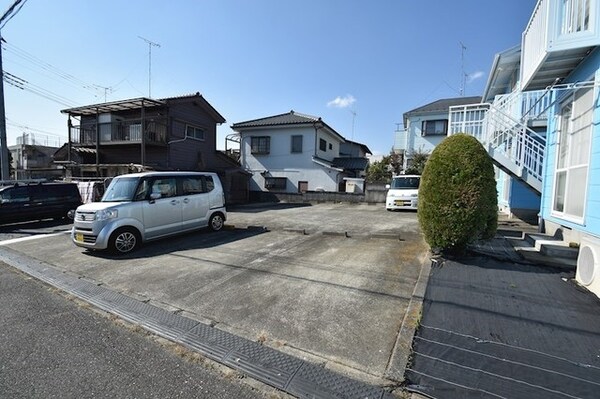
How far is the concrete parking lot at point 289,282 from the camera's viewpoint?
2.64m

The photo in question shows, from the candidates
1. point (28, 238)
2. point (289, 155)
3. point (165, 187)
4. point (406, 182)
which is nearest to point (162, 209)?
point (165, 187)

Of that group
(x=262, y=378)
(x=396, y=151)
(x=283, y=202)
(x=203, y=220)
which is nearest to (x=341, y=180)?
(x=283, y=202)

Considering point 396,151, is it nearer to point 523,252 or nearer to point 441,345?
point 523,252

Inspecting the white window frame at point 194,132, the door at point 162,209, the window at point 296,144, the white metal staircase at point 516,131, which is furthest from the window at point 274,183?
the door at point 162,209

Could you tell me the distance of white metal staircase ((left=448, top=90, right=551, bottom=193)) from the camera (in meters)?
6.55

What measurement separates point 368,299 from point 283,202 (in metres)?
14.4

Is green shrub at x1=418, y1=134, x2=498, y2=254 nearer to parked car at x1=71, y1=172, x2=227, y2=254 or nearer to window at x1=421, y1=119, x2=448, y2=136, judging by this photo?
parked car at x1=71, y1=172, x2=227, y2=254

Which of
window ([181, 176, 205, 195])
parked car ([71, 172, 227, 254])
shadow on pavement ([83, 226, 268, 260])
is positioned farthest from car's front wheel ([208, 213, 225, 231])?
window ([181, 176, 205, 195])

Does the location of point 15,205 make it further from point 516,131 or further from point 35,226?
point 516,131

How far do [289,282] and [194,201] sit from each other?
172 inches

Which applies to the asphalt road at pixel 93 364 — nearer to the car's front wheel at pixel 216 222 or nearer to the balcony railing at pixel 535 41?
the car's front wheel at pixel 216 222

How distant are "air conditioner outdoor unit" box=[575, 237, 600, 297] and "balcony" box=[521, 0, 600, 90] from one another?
2.99m

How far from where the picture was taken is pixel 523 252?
15.6 feet

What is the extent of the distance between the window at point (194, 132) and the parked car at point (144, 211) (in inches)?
382
